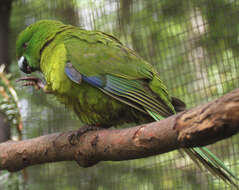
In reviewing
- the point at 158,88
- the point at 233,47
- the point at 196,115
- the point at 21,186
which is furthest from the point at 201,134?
the point at 21,186

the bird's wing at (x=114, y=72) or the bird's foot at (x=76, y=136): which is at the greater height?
the bird's wing at (x=114, y=72)

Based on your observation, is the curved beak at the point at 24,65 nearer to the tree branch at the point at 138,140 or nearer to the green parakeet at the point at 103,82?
the green parakeet at the point at 103,82

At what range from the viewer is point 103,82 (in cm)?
149

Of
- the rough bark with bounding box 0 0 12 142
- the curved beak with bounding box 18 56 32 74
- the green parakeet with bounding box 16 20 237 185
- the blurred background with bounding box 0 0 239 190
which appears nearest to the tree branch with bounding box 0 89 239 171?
the green parakeet with bounding box 16 20 237 185

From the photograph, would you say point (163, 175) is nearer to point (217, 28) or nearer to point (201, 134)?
point (217, 28)

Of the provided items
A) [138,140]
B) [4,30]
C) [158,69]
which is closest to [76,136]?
[138,140]

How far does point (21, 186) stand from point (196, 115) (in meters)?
1.74

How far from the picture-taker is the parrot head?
1.80 m

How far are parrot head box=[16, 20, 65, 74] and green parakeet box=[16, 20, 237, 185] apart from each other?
0.11m

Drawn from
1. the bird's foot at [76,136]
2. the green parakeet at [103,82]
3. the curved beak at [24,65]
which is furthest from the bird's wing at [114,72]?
the curved beak at [24,65]

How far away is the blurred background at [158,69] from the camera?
6.75ft

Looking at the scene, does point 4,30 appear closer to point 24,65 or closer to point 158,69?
point 24,65

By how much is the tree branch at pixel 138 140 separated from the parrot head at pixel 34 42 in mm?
494

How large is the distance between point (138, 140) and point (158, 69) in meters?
1.38
